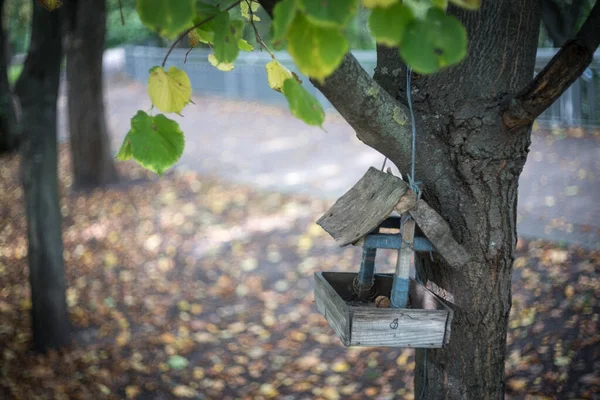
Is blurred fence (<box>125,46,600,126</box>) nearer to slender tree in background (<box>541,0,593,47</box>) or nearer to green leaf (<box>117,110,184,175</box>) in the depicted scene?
slender tree in background (<box>541,0,593,47</box>)

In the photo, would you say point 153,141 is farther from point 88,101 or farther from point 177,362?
point 88,101

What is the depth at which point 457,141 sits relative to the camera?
7.50 feet

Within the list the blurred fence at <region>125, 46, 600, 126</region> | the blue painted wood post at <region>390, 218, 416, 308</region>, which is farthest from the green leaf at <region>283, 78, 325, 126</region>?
the blurred fence at <region>125, 46, 600, 126</region>

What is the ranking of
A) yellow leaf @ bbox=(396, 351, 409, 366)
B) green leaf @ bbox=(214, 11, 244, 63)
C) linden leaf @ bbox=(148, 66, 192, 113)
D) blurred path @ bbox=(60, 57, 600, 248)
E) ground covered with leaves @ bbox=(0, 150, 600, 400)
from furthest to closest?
1. blurred path @ bbox=(60, 57, 600, 248)
2. yellow leaf @ bbox=(396, 351, 409, 366)
3. ground covered with leaves @ bbox=(0, 150, 600, 400)
4. linden leaf @ bbox=(148, 66, 192, 113)
5. green leaf @ bbox=(214, 11, 244, 63)

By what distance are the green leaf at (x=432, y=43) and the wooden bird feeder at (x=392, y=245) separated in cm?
A: 89

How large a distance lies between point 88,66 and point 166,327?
5.02 m

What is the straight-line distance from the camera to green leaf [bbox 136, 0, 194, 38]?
1226mm

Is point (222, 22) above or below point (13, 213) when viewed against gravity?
above

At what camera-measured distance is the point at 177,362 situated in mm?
4883

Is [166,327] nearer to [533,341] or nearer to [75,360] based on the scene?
[75,360]

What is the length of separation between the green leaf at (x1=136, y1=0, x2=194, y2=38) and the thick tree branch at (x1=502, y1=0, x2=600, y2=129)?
4.32 ft

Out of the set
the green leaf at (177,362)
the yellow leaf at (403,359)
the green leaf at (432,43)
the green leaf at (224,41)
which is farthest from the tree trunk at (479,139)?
the green leaf at (177,362)

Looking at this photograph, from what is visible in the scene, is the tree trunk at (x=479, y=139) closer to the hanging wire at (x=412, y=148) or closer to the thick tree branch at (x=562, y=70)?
the hanging wire at (x=412, y=148)

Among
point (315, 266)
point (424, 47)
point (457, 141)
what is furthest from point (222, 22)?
point (315, 266)
